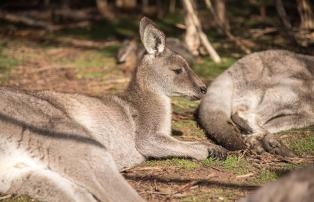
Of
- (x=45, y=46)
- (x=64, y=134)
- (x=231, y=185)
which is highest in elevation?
(x=64, y=134)

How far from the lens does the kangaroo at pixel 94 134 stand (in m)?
4.31

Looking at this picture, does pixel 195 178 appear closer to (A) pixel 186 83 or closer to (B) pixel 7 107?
(A) pixel 186 83

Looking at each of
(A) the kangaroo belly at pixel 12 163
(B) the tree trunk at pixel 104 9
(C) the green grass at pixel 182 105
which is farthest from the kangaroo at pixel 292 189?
(B) the tree trunk at pixel 104 9

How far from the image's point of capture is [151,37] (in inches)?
230

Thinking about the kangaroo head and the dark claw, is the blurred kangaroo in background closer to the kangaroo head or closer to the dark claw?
the kangaroo head

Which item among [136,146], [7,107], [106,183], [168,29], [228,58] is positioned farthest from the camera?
[168,29]

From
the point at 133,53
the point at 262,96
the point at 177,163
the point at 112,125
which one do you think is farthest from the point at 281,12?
the point at 112,125

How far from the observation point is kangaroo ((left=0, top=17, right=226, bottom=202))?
4.31 metres

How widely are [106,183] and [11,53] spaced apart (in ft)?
24.6

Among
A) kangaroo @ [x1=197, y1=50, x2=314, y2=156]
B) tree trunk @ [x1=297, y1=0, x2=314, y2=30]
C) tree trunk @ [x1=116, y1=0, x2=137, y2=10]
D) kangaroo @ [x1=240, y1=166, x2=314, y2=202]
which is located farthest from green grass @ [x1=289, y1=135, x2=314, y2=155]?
tree trunk @ [x1=116, y1=0, x2=137, y2=10]

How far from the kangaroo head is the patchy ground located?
2.32 ft

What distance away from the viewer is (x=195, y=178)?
5090 mm

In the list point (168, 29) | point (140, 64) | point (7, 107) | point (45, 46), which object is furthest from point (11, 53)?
point (7, 107)

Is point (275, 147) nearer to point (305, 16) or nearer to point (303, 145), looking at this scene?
point (303, 145)
